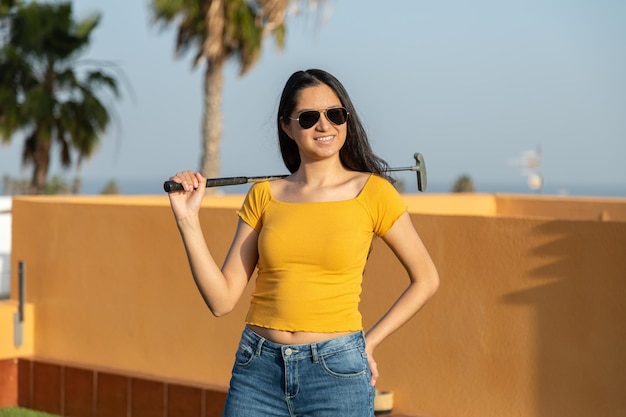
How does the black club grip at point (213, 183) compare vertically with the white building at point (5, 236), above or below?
above

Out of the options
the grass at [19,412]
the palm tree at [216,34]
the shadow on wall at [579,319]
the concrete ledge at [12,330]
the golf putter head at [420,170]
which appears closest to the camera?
the golf putter head at [420,170]

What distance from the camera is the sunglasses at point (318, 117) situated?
3307 millimetres

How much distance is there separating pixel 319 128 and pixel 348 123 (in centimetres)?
10

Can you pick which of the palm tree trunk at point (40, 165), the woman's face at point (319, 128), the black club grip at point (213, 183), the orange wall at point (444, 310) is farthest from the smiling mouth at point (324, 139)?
the palm tree trunk at point (40, 165)

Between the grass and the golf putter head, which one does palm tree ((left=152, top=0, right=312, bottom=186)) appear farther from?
the golf putter head

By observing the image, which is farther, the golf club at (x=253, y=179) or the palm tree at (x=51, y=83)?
the palm tree at (x=51, y=83)

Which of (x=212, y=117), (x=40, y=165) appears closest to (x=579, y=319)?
(x=212, y=117)

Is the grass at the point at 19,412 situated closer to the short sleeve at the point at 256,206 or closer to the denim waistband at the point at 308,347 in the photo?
the short sleeve at the point at 256,206

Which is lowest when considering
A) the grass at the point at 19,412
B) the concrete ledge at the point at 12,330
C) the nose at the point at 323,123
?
the grass at the point at 19,412

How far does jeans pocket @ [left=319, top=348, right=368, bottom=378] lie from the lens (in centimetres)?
315

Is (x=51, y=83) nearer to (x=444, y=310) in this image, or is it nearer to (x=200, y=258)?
(x=444, y=310)

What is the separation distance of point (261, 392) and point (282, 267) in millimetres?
328

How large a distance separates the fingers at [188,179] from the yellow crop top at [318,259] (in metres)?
0.21

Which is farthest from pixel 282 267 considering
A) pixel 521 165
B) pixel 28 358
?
pixel 521 165
